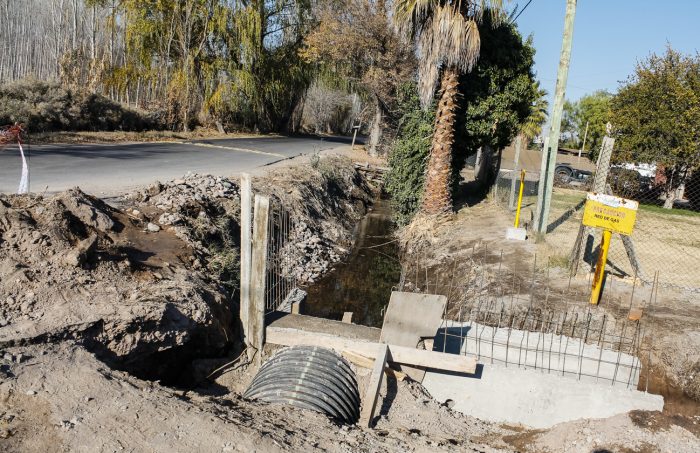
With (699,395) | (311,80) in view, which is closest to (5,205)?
(699,395)

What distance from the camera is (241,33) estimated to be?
31766 millimetres

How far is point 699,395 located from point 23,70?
38.8 meters

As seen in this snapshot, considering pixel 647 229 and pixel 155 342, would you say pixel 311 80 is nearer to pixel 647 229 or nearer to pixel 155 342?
pixel 647 229

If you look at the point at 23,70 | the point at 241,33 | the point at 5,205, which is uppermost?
the point at 241,33

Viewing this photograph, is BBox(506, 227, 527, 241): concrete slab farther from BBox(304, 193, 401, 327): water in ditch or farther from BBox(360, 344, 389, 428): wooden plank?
BBox(360, 344, 389, 428): wooden plank

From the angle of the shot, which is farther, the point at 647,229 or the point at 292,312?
the point at 647,229

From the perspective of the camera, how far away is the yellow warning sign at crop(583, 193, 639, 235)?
7.84 metres

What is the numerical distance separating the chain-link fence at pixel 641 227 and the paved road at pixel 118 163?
891 centimetres

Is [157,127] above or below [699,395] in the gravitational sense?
above

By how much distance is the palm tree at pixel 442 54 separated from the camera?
13633 millimetres

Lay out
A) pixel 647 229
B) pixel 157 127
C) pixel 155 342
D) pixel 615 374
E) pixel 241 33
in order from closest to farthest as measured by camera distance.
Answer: pixel 155 342
pixel 615 374
pixel 647 229
pixel 157 127
pixel 241 33

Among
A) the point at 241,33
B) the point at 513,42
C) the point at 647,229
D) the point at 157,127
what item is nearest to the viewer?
the point at 647,229

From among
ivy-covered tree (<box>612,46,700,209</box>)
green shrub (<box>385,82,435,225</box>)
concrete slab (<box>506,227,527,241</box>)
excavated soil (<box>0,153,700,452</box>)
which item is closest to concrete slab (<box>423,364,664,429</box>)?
excavated soil (<box>0,153,700,452</box>)

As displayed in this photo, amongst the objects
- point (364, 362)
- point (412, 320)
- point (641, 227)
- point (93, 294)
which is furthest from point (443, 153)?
point (93, 294)
